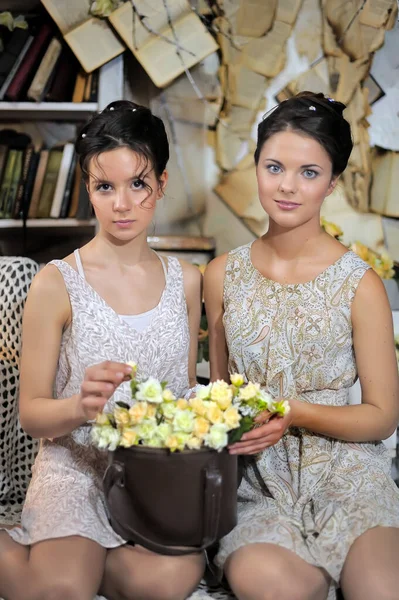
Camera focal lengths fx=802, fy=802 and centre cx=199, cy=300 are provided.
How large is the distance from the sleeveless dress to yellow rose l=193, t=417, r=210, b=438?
0.39 metres

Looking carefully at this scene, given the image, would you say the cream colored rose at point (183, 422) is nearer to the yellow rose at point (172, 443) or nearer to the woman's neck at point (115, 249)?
the yellow rose at point (172, 443)

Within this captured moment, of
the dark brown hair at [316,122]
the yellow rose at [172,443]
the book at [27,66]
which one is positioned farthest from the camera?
the book at [27,66]

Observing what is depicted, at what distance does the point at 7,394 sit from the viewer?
2039 millimetres

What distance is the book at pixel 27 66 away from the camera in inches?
131

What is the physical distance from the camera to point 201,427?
146 cm

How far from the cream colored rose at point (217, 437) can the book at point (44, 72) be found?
229 cm

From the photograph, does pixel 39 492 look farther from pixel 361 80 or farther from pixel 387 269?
pixel 361 80

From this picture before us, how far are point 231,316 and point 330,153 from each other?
440mm

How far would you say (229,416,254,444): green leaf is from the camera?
4.90 ft

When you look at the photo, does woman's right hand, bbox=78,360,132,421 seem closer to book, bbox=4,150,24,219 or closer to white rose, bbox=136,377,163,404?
white rose, bbox=136,377,163,404

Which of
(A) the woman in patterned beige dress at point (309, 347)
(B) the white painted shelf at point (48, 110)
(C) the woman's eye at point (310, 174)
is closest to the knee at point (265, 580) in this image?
(A) the woman in patterned beige dress at point (309, 347)

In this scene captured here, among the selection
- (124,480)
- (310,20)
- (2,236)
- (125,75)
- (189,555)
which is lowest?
A: (189,555)

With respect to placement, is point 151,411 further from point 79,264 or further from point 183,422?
point 79,264

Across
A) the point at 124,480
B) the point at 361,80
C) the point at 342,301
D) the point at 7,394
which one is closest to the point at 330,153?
the point at 342,301
